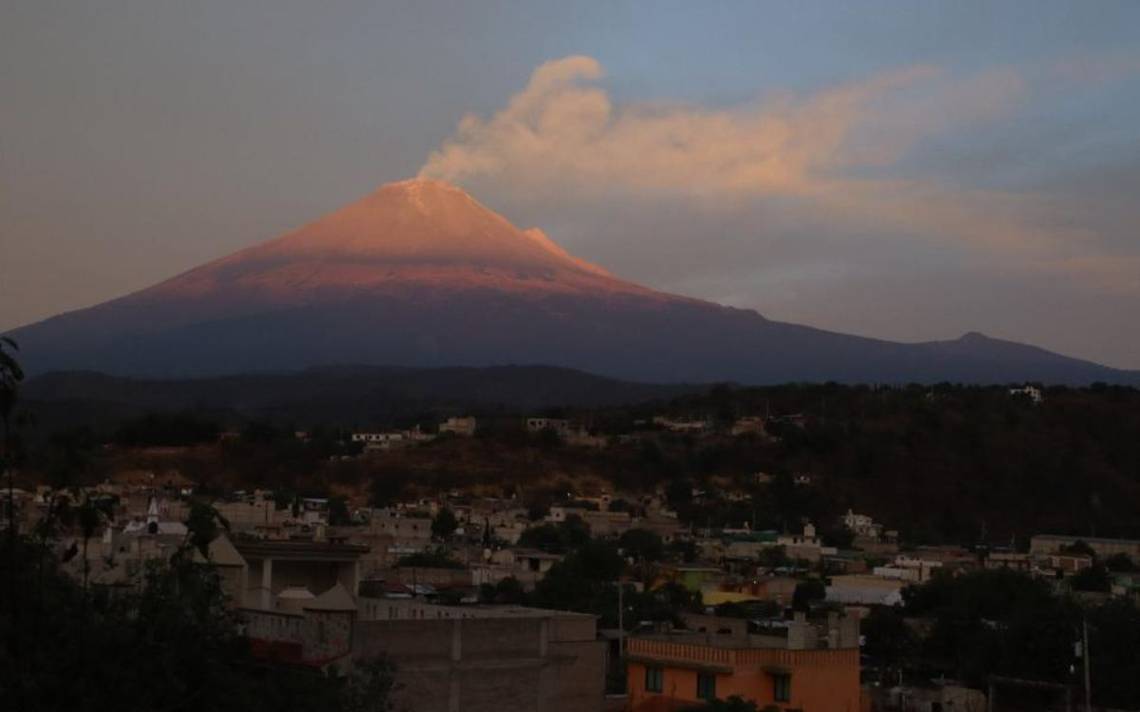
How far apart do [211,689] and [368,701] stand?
232 cm

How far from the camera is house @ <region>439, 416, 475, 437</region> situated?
86.0 metres

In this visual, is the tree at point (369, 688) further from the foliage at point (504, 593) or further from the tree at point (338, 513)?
the tree at point (338, 513)

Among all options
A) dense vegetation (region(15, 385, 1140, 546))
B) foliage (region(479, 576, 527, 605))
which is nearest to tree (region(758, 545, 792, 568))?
dense vegetation (region(15, 385, 1140, 546))

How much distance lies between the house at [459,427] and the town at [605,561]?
424 mm

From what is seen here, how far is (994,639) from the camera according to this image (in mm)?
33594

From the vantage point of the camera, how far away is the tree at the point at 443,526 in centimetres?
5550

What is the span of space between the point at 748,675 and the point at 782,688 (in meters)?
0.47

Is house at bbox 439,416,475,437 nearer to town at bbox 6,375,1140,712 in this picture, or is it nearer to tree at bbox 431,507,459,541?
town at bbox 6,375,1140,712

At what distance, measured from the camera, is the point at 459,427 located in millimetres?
90562

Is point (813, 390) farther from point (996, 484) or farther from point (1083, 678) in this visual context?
point (1083, 678)

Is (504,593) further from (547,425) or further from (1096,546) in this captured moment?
(547,425)

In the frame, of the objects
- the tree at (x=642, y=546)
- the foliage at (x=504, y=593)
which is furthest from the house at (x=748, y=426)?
the foliage at (x=504, y=593)

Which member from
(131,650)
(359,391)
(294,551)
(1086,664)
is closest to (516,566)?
(1086,664)

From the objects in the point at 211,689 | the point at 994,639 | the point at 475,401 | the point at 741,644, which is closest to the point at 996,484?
the point at 994,639
